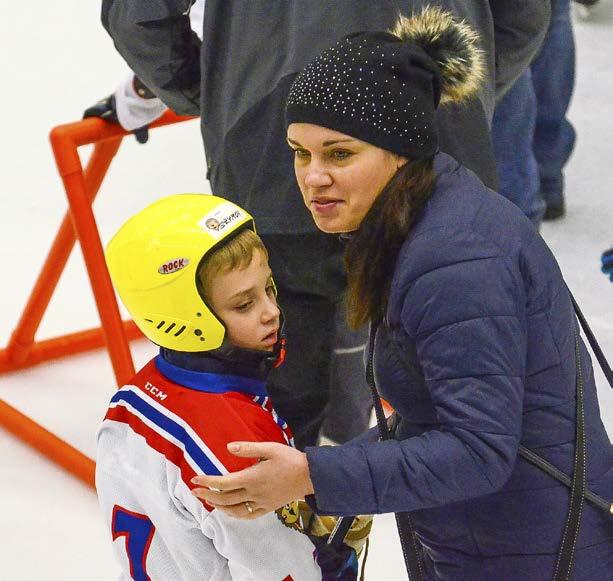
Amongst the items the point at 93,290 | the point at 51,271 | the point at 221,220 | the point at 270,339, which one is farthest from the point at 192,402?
the point at 51,271

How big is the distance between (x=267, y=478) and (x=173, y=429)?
24cm

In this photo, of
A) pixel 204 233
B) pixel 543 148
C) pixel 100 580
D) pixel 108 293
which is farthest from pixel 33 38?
pixel 204 233

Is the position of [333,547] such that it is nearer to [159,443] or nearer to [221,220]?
[159,443]

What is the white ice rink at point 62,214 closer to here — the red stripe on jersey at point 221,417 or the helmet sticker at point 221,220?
the red stripe on jersey at point 221,417

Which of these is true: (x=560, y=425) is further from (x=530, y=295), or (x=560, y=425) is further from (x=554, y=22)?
(x=554, y=22)

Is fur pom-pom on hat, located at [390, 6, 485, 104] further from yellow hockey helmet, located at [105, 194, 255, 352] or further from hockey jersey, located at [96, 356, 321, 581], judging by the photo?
hockey jersey, located at [96, 356, 321, 581]

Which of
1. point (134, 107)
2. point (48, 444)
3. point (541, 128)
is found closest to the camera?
point (134, 107)

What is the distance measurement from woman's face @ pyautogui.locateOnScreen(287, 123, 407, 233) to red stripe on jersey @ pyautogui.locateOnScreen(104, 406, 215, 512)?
39cm

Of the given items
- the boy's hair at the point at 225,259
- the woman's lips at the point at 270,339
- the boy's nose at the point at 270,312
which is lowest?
the woman's lips at the point at 270,339

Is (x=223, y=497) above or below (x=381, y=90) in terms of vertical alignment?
below

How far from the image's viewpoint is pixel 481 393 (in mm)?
1517

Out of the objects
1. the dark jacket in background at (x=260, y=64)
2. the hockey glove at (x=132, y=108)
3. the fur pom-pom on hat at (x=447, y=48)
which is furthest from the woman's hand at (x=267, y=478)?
the hockey glove at (x=132, y=108)

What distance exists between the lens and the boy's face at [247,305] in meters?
1.81

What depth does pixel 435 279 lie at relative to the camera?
154 centimetres
